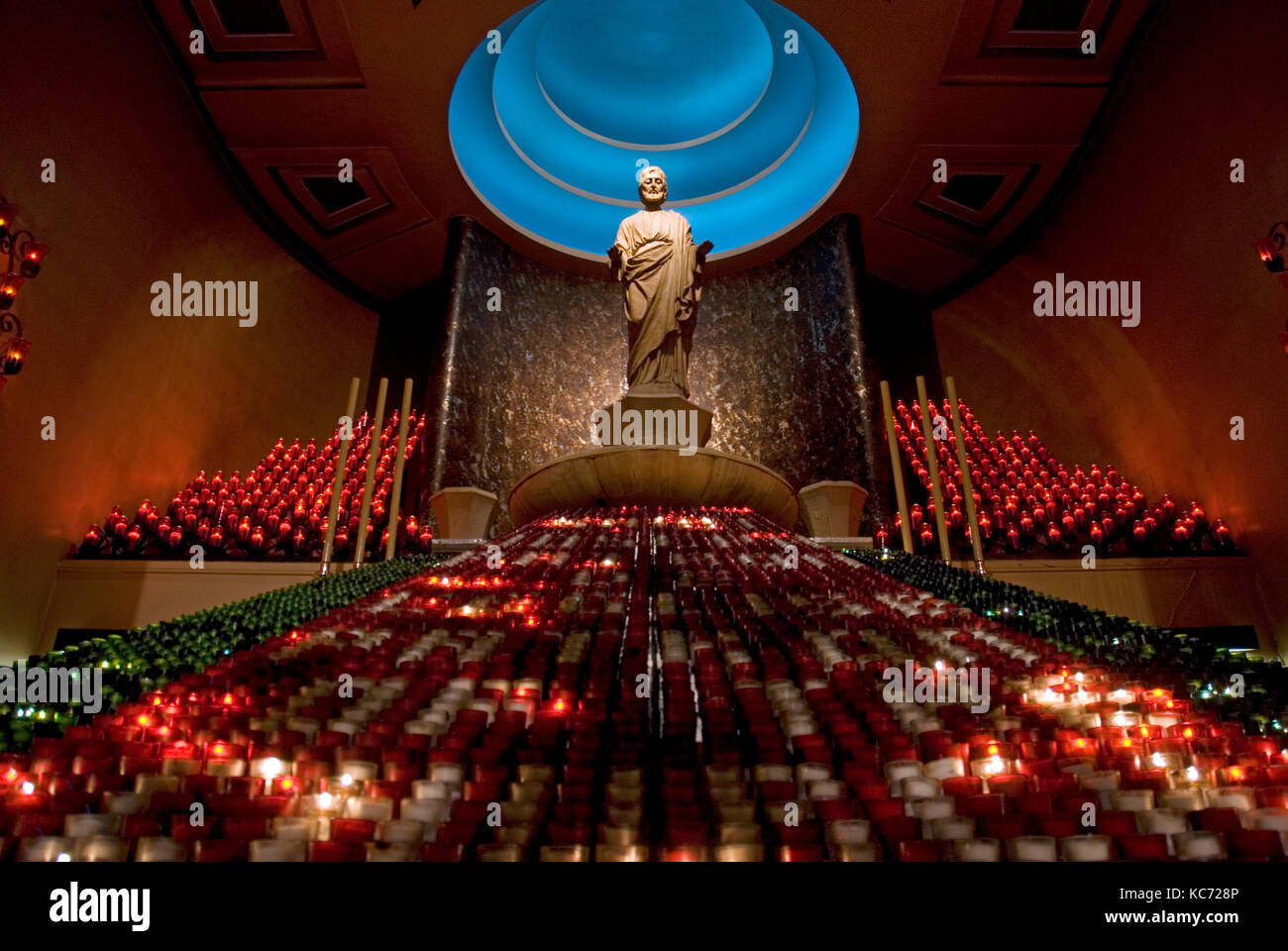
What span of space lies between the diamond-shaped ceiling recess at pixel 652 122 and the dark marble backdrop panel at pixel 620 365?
1.89ft

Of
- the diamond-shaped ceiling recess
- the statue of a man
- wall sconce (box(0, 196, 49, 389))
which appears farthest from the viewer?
the diamond-shaped ceiling recess

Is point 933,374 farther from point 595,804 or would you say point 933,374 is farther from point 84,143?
point 595,804

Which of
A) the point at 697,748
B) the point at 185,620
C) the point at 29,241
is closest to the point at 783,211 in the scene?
the point at 29,241

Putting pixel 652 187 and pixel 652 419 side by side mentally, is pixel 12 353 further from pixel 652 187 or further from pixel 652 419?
pixel 652 187

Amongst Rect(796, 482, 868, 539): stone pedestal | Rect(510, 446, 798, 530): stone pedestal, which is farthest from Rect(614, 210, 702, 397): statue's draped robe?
Rect(796, 482, 868, 539): stone pedestal

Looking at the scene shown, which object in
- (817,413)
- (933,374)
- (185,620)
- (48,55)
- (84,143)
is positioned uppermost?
(48,55)

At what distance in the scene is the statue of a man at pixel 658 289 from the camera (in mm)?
6566

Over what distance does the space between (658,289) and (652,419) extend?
114 cm

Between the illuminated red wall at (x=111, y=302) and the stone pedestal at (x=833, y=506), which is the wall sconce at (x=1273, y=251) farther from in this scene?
the illuminated red wall at (x=111, y=302)

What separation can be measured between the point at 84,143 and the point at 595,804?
6.58 meters

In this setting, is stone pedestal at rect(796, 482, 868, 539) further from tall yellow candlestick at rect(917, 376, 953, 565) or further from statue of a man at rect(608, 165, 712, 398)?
tall yellow candlestick at rect(917, 376, 953, 565)

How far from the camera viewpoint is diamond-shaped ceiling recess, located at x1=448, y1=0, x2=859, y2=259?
916 cm

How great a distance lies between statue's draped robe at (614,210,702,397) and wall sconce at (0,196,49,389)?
12.8 feet
